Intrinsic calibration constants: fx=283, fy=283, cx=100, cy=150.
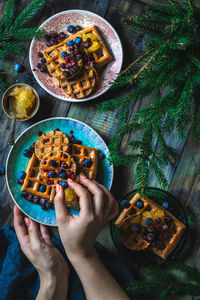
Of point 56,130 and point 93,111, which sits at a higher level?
point 93,111

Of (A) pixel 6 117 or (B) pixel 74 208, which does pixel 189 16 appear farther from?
(A) pixel 6 117

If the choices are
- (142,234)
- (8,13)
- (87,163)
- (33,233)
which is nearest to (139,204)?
(142,234)

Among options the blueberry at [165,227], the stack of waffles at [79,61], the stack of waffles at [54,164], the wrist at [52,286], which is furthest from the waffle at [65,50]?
the wrist at [52,286]

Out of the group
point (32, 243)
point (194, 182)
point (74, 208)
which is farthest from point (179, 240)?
point (32, 243)

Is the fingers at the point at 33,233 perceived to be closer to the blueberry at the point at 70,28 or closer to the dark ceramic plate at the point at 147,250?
the dark ceramic plate at the point at 147,250

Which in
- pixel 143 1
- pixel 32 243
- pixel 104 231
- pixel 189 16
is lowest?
pixel 32 243

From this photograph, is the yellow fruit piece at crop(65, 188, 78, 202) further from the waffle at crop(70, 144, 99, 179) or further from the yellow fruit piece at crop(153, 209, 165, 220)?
the yellow fruit piece at crop(153, 209, 165, 220)

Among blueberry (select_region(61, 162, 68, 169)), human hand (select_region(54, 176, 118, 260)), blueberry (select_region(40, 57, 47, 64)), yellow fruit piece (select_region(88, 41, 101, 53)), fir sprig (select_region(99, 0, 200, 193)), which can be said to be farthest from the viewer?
blueberry (select_region(40, 57, 47, 64))

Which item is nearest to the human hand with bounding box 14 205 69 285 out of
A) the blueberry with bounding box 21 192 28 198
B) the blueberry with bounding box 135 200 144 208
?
the blueberry with bounding box 21 192 28 198
